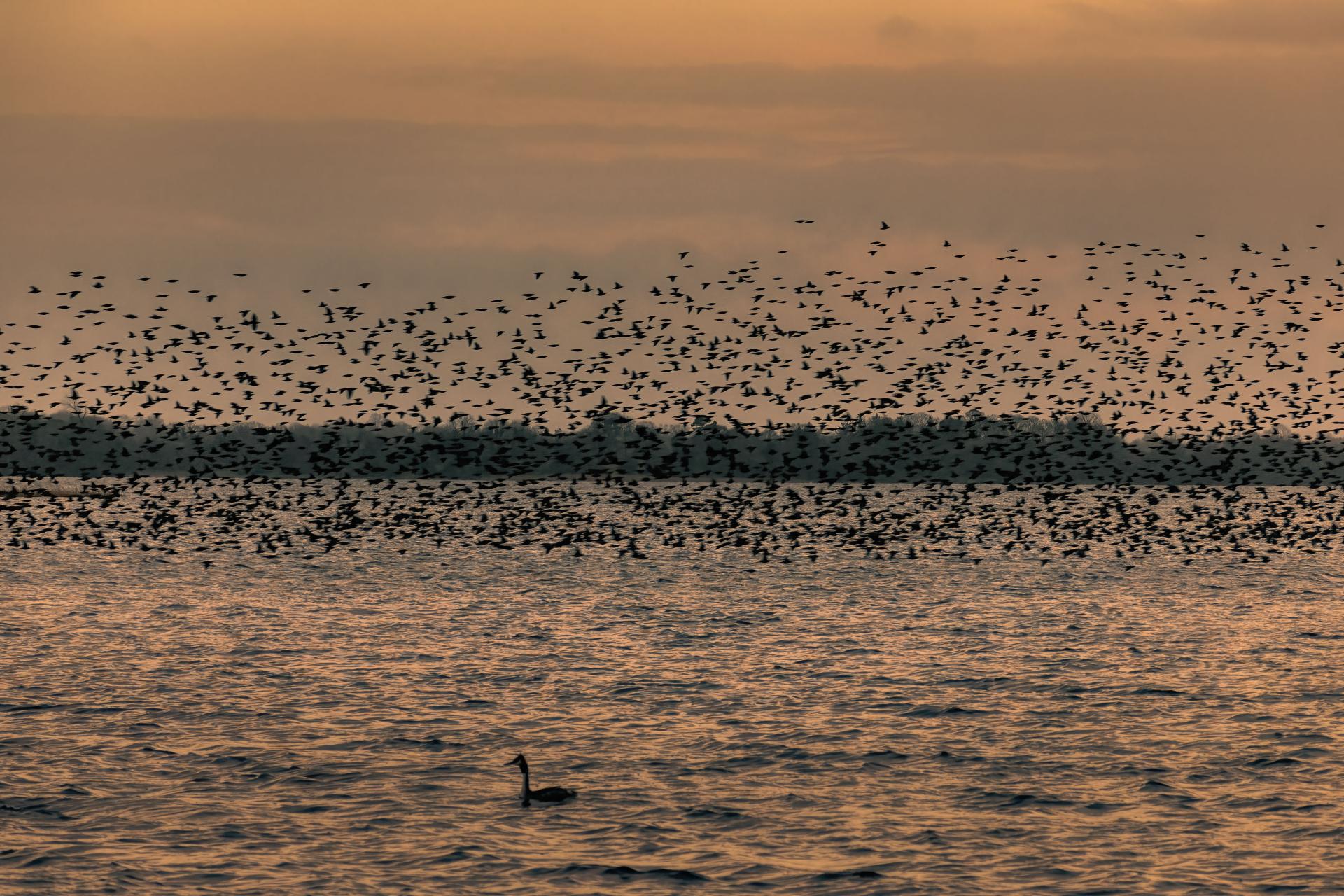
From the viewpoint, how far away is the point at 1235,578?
75688mm

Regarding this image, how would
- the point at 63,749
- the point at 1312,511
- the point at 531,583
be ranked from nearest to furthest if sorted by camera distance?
the point at 63,749, the point at 531,583, the point at 1312,511

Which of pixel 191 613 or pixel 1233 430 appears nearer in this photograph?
pixel 191 613

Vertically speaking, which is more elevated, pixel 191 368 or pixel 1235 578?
pixel 191 368

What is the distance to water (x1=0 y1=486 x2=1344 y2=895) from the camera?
1903 centimetres

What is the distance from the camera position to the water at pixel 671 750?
19.0m

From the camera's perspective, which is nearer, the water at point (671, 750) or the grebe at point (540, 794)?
the water at point (671, 750)

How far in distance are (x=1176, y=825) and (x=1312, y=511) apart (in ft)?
498

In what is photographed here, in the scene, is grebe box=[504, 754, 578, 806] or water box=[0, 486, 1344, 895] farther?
grebe box=[504, 754, 578, 806]

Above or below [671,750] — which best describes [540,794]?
above

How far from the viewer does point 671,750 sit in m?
26.1

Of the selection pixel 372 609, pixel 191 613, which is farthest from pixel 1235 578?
pixel 191 613

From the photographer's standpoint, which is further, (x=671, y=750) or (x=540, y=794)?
(x=671, y=750)

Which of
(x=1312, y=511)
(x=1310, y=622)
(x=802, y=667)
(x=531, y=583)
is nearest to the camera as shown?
(x=802, y=667)

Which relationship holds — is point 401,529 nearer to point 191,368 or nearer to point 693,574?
point 693,574
